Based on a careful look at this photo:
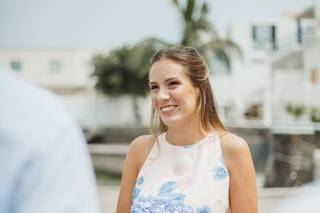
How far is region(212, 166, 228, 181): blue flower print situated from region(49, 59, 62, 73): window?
36805 mm

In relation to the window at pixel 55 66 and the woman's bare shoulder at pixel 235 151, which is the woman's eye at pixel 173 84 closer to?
the woman's bare shoulder at pixel 235 151

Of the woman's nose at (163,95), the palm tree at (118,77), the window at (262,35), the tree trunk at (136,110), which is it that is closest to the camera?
the woman's nose at (163,95)

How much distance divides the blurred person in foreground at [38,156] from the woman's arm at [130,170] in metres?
1.05

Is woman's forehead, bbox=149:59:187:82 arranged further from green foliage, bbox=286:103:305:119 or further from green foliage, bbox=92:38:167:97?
green foliage, bbox=92:38:167:97

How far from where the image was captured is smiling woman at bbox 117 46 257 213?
1.44 m

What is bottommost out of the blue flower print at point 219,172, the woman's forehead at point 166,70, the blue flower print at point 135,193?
the blue flower print at point 135,193

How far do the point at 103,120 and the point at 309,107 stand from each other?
40.4 ft

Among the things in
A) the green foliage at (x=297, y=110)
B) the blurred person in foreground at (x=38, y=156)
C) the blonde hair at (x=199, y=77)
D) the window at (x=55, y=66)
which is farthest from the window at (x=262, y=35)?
the blurred person in foreground at (x=38, y=156)

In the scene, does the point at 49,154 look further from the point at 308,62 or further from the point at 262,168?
the point at 308,62

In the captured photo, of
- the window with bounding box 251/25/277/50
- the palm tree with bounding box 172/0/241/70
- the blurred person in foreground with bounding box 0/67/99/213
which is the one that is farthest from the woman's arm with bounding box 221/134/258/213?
the window with bounding box 251/25/277/50

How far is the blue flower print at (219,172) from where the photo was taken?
145cm

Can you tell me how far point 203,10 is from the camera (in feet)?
65.9

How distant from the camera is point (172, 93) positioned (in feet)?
4.95

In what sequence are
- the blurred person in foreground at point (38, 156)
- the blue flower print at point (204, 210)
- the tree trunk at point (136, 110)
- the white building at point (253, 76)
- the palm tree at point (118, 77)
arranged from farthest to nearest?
the tree trunk at point (136, 110) < the palm tree at point (118, 77) < the white building at point (253, 76) < the blue flower print at point (204, 210) < the blurred person in foreground at point (38, 156)
